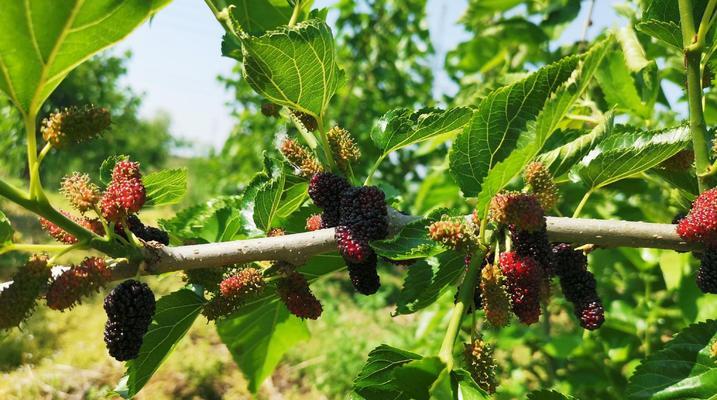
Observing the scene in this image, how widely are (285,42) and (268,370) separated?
0.76 metres

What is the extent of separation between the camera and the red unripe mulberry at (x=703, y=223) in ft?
2.27

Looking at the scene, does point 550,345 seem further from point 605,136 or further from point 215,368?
point 215,368

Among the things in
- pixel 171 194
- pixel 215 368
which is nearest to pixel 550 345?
pixel 171 194

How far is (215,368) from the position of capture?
3.84 m

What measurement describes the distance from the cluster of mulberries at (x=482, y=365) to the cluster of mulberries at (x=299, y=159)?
342 millimetres

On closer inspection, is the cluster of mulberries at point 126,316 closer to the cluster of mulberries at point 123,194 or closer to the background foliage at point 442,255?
the cluster of mulberries at point 123,194

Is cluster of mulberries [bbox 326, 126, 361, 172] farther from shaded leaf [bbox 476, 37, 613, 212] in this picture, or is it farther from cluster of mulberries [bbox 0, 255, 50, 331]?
cluster of mulberries [bbox 0, 255, 50, 331]

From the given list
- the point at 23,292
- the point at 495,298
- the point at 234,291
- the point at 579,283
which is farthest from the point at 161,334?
the point at 579,283

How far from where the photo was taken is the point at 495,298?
2.22 feet

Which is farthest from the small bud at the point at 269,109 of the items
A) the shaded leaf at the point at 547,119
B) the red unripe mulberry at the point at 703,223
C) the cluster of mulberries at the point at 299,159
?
the red unripe mulberry at the point at 703,223

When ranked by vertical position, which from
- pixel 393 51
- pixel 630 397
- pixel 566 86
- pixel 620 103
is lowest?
pixel 630 397

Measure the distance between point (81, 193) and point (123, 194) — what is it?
0.06 m

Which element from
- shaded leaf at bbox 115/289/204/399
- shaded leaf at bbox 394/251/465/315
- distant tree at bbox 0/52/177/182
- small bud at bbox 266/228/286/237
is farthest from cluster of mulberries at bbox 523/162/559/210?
distant tree at bbox 0/52/177/182

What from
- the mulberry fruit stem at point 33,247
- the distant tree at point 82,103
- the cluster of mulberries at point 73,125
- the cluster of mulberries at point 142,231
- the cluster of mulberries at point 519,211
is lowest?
the cluster of mulberries at point 519,211
